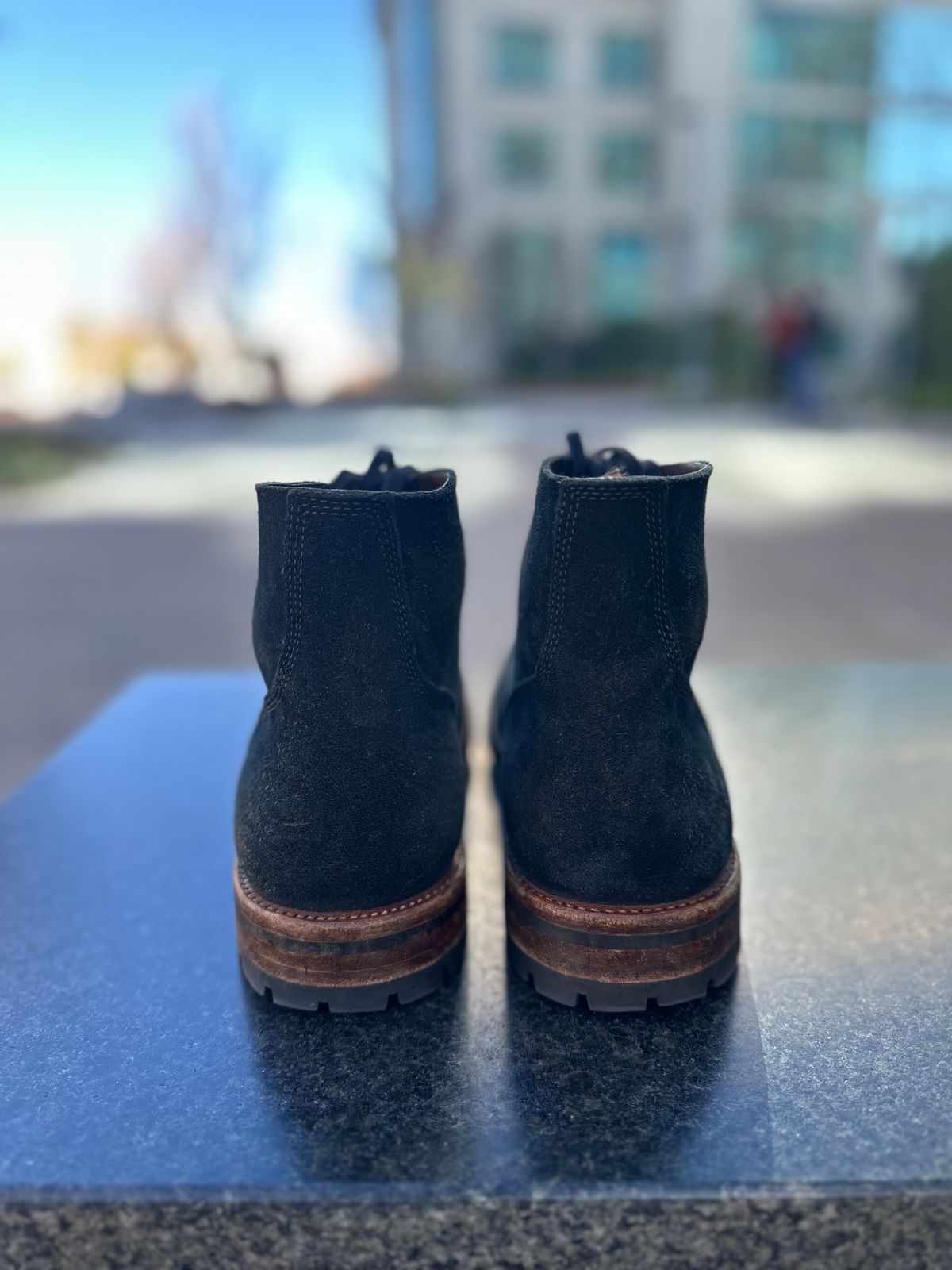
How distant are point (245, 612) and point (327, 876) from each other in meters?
3.34

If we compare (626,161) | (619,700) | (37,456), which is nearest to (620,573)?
(619,700)

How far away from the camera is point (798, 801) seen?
1.43 meters

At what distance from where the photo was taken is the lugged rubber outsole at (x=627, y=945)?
879 mm

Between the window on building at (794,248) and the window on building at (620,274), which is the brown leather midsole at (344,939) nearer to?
the window on building at (794,248)

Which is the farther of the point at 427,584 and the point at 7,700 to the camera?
the point at 7,700

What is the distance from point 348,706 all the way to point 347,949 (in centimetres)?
22

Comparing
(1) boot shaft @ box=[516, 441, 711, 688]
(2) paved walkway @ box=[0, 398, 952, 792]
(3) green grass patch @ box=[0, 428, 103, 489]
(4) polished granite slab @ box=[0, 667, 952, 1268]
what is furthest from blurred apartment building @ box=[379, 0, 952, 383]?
(1) boot shaft @ box=[516, 441, 711, 688]

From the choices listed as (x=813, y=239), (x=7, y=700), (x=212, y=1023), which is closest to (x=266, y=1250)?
(x=212, y=1023)

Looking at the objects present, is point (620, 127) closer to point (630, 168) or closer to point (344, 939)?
point (630, 168)

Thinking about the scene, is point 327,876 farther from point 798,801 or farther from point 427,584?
point 798,801

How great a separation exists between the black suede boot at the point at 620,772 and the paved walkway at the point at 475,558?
87 cm

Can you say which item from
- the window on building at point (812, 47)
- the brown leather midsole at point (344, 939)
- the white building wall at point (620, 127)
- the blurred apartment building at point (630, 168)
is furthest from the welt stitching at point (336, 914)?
the window on building at point (812, 47)

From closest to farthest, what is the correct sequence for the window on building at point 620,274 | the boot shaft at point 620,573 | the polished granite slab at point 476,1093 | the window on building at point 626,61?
the polished granite slab at point 476,1093
the boot shaft at point 620,573
the window on building at point 626,61
the window on building at point 620,274

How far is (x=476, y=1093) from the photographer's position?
Result: 33.1 inches
